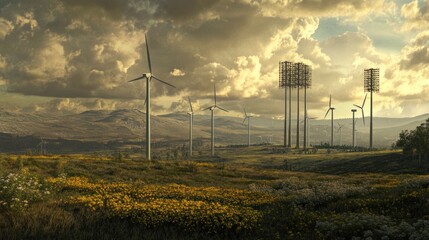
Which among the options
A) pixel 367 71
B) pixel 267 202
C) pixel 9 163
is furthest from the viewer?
pixel 367 71

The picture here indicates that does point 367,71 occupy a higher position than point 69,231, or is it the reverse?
point 367,71

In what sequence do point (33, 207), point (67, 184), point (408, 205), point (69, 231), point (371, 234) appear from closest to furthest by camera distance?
point (371, 234) < point (69, 231) < point (33, 207) < point (408, 205) < point (67, 184)

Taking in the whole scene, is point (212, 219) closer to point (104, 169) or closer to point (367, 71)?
point (104, 169)

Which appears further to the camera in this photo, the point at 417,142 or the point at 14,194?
the point at 417,142

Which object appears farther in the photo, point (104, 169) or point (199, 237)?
point (104, 169)

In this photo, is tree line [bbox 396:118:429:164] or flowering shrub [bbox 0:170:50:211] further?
tree line [bbox 396:118:429:164]

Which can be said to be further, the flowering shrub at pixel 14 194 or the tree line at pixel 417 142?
the tree line at pixel 417 142

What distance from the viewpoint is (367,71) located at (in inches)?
7264

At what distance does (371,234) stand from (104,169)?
40.7 metres

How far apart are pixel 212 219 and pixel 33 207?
9545 mm

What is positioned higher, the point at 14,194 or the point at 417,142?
the point at 417,142

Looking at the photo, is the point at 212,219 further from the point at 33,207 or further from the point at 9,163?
the point at 9,163

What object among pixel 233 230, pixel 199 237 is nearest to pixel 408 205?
pixel 233 230

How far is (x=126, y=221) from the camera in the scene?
19266 mm
